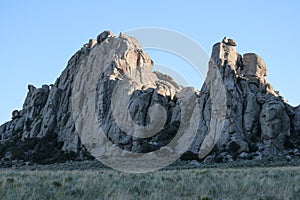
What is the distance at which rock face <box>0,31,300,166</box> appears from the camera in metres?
69.1

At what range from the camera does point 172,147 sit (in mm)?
75250

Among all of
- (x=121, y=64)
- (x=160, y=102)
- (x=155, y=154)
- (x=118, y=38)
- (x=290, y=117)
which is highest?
(x=118, y=38)

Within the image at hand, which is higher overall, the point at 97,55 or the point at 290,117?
the point at 97,55

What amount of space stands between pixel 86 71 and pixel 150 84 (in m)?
19.1

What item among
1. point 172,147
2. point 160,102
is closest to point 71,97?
point 160,102

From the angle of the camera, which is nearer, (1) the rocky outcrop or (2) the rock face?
(1) the rocky outcrop

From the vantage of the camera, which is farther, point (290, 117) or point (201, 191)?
point (290, 117)

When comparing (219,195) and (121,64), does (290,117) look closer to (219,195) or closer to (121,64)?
(121,64)

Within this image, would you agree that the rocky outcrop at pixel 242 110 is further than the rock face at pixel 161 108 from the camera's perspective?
No

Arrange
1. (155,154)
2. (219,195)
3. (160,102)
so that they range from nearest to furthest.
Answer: (219,195)
(155,154)
(160,102)

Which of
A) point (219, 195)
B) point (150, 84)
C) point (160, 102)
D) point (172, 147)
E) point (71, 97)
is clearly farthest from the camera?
point (71, 97)

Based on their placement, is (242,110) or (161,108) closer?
(242,110)

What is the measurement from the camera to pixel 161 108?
288ft

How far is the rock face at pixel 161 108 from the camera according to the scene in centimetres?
6906
